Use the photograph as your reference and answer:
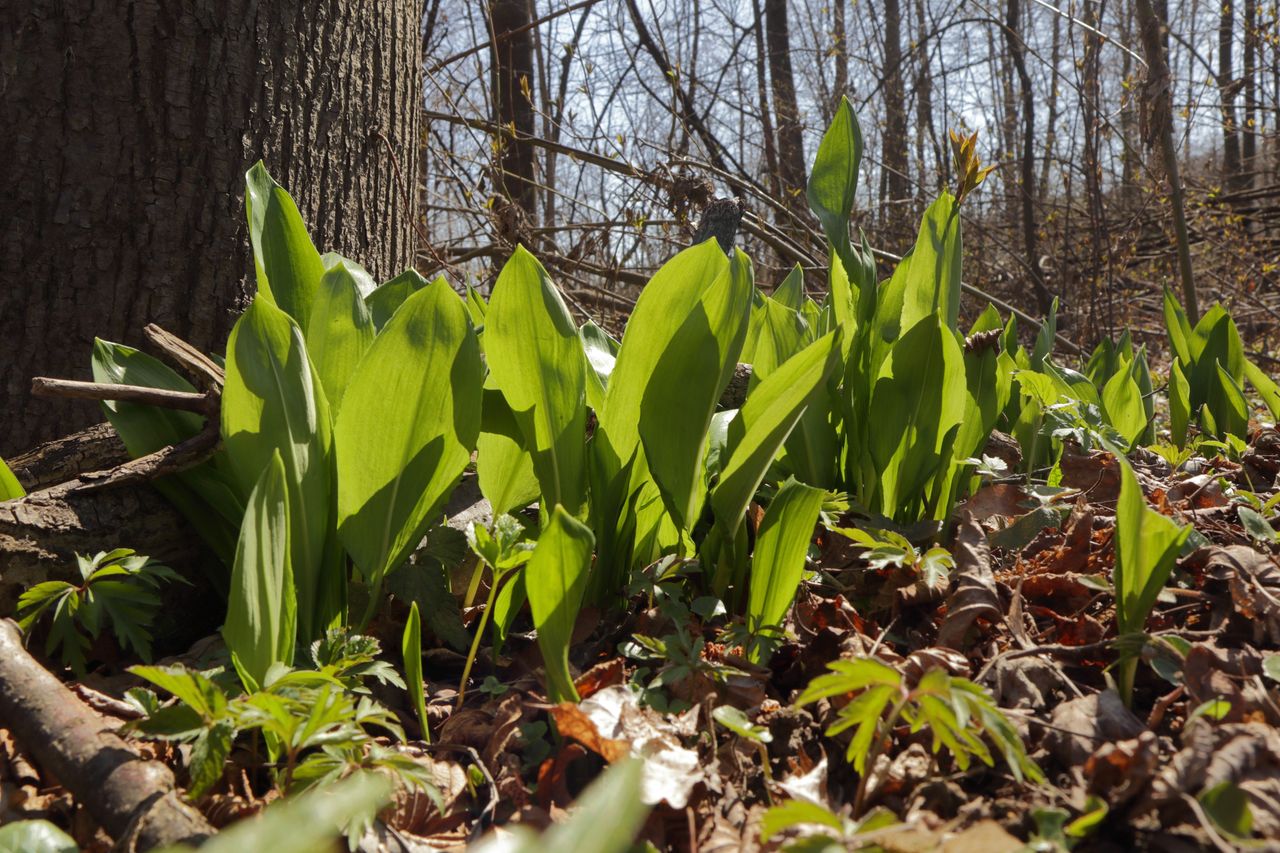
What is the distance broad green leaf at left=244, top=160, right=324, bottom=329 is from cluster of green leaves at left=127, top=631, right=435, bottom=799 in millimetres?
667

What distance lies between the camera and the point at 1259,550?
1380mm

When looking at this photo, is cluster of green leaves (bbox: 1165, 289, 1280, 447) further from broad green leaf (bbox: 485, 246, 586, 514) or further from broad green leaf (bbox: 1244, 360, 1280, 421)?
broad green leaf (bbox: 485, 246, 586, 514)

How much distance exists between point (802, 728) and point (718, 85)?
22.7ft

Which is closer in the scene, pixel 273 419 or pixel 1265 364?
pixel 273 419

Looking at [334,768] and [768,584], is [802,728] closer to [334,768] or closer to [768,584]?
[768,584]

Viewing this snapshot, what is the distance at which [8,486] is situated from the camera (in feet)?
4.27

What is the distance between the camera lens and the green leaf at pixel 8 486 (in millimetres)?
1299

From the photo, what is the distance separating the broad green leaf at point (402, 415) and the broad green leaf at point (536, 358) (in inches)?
2.0

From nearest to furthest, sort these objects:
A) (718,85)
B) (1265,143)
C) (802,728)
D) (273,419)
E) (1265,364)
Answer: (802,728), (273,419), (1265,364), (718,85), (1265,143)

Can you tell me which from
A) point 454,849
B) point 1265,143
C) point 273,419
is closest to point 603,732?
point 454,849

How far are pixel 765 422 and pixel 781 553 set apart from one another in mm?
173

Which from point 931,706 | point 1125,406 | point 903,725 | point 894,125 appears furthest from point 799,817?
point 894,125

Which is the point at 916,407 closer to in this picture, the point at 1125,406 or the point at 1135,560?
the point at 1135,560

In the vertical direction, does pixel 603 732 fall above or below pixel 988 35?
below
